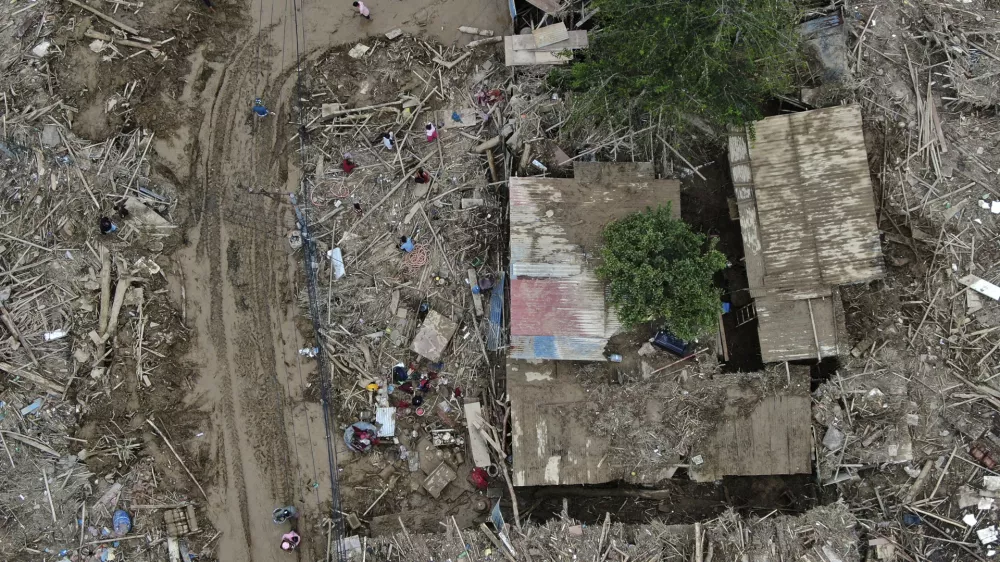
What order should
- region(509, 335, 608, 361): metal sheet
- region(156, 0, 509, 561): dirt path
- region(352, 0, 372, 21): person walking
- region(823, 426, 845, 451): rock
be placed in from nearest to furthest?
1. region(509, 335, 608, 361): metal sheet
2. region(823, 426, 845, 451): rock
3. region(156, 0, 509, 561): dirt path
4. region(352, 0, 372, 21): person walking

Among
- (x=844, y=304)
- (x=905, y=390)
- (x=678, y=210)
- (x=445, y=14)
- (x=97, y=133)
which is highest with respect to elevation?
(x=445, y=14)

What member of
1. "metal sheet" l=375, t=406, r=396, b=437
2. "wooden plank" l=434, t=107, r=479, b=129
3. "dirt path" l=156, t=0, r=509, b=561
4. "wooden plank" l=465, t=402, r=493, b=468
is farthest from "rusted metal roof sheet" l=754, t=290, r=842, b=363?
"dirt path" l=156, t=0, r=509, b=561

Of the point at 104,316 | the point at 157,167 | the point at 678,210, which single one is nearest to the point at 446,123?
the point at 678,210

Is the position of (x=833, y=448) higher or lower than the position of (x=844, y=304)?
lower

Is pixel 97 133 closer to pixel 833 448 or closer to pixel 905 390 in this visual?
pixel 833 448

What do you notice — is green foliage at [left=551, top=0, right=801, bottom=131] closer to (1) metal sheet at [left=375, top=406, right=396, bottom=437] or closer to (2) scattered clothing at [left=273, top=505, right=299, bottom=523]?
(1) metal sheet at [left=375, top=406, right=396, bottom=437]

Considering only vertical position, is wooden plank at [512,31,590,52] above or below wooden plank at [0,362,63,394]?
above
